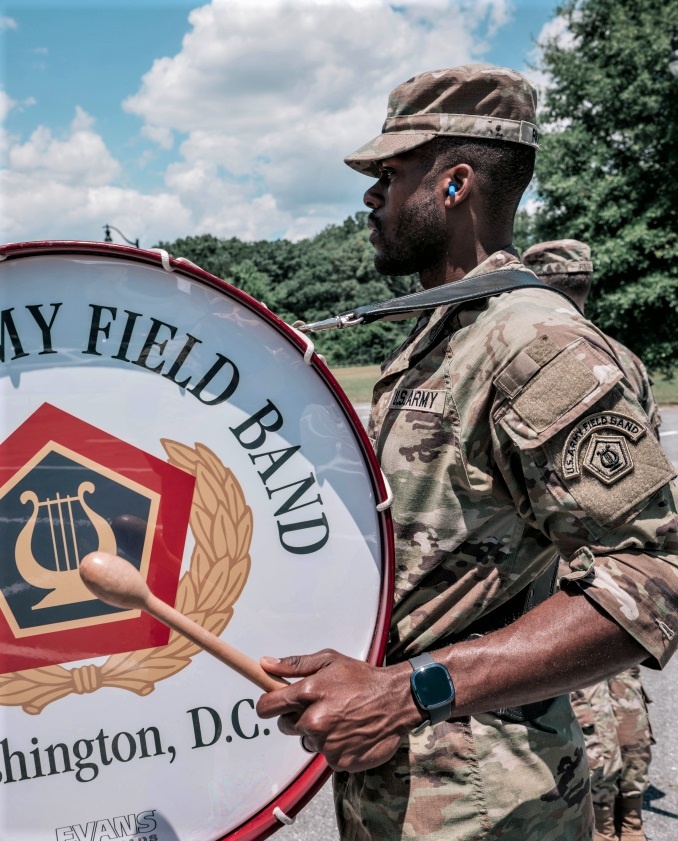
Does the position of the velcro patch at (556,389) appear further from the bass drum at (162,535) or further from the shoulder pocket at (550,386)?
the bass drum at (162,535)

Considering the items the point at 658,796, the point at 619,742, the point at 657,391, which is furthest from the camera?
the point at 657,391

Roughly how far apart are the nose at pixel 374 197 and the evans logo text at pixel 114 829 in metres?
1.17

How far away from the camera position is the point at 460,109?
1557 millimetres

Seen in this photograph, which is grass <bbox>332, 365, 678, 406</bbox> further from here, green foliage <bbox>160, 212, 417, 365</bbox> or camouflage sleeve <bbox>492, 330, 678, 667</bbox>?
green foliage <bbox>160, 212, 417, 365</bbox>

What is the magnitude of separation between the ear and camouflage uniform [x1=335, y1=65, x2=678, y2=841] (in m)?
0.07

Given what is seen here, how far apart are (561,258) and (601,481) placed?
2.92 meters

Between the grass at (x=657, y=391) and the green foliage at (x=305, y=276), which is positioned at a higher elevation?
the green foliage at (x=305, y=276)

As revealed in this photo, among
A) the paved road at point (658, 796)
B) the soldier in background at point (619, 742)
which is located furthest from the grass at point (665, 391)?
the soldier in background at point (619, 742)

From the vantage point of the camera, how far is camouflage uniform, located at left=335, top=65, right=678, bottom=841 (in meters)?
1.17

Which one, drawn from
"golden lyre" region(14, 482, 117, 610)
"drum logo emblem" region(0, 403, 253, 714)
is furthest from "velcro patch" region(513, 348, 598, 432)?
"golden lyre" region(14, 482, 117, 610)

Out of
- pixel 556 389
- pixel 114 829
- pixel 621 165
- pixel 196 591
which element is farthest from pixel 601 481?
pixel 621 165

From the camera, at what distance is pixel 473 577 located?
1.40 metres

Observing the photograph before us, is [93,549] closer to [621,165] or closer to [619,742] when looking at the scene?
[619,742]

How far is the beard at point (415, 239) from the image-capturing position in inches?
62.7
